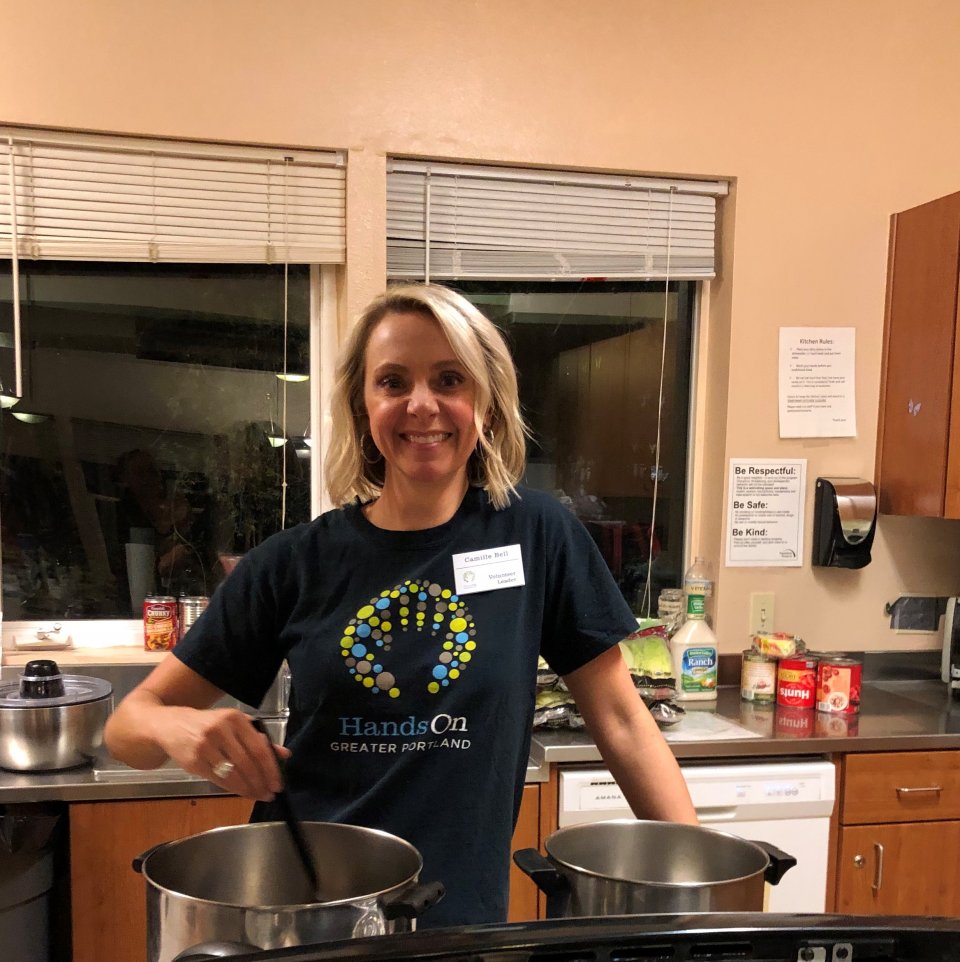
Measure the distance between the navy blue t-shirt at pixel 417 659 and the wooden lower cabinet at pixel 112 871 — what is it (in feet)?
2.86

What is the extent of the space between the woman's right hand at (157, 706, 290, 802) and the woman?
0.12 m

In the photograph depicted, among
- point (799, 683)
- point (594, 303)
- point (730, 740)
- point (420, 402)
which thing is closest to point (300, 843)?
point (420, 402)

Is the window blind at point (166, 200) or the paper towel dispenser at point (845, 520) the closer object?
the window blind at point (166, 200)

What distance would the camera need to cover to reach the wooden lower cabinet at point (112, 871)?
1.84 metres

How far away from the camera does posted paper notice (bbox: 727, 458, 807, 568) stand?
8.85 ft

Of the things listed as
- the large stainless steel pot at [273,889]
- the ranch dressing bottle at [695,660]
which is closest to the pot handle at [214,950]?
the large stainless steel pot at [273,889]

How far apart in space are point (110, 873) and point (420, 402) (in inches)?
50.4

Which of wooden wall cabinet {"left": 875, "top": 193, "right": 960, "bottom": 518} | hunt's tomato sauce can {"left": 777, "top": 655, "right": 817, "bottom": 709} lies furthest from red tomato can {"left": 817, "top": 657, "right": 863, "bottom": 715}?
wooden wall cabinet {"left": 875, "top": 193, "right": 960, "bottom": 518}

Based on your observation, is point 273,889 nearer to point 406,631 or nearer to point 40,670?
point 406,631

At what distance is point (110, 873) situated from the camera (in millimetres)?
1850

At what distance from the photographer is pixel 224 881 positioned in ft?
2.74

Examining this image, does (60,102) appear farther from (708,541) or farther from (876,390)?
(876,390)

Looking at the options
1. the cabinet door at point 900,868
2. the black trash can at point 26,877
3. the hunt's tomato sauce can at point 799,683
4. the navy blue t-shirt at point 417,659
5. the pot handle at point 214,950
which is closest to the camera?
the pot handle at point 214,950

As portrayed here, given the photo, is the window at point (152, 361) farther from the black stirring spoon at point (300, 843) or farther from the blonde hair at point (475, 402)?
the black stirring spoon at point (300, 843)
